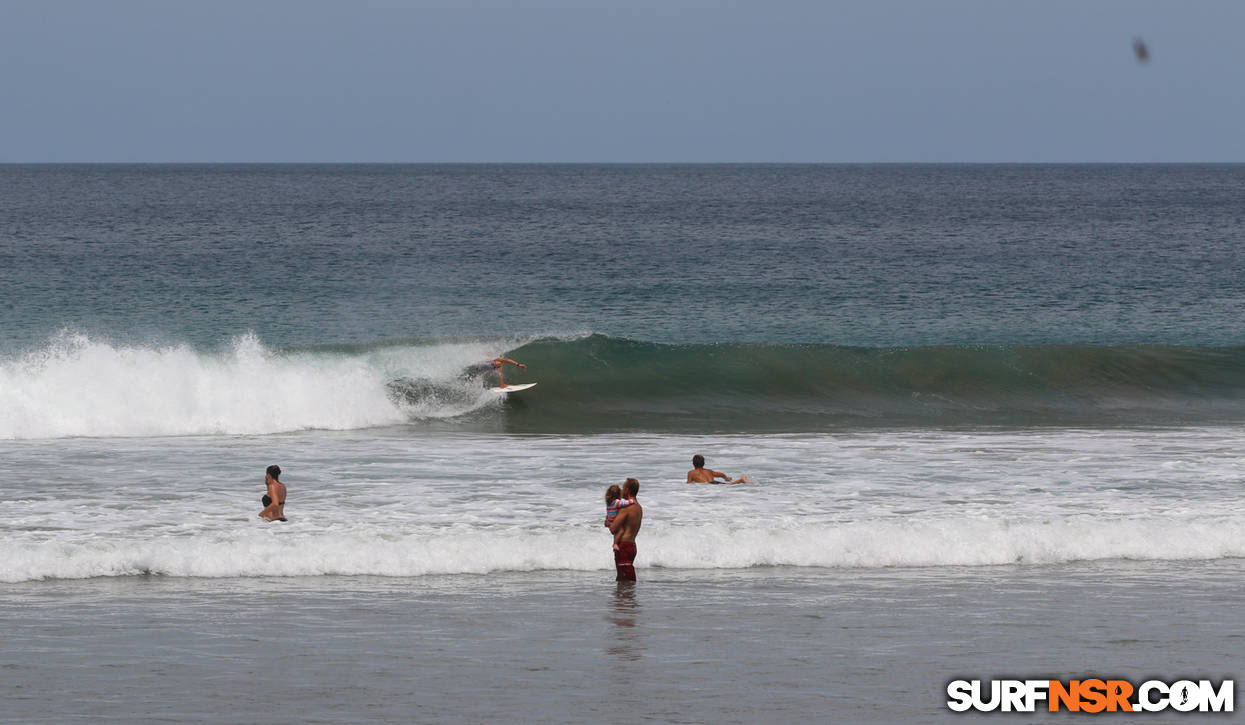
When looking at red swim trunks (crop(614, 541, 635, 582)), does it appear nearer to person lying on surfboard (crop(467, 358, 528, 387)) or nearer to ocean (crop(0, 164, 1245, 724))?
ocean (crop(0, 164, 1245, 724))

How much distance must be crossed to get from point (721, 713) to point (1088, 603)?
16.3 feet

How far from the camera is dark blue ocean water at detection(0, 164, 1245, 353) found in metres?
41.2

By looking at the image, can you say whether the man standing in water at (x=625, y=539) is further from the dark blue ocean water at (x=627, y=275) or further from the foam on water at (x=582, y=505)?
the dark blue ocean water at (x=627, y=275)

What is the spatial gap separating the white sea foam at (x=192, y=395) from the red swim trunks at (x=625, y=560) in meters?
12.5

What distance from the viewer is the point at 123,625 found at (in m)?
11.4

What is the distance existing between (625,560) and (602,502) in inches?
139

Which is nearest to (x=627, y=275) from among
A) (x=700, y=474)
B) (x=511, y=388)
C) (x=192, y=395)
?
(x=511, y=388)

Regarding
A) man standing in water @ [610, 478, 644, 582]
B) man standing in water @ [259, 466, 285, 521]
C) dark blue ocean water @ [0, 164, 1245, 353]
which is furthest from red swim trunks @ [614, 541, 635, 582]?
dark blue ocean water @ [0, 164, 1245, 353]

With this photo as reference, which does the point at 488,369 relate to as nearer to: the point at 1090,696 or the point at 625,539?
the point at 625,539

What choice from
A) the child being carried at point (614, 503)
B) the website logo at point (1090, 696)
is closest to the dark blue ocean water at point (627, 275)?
the child being carried at point (614, 503)

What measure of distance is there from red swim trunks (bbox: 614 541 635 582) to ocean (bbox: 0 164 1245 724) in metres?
0.34

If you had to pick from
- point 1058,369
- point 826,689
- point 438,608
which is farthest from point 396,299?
point 826,689

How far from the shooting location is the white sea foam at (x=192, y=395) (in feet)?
78.0

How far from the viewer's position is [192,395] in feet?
82.9
